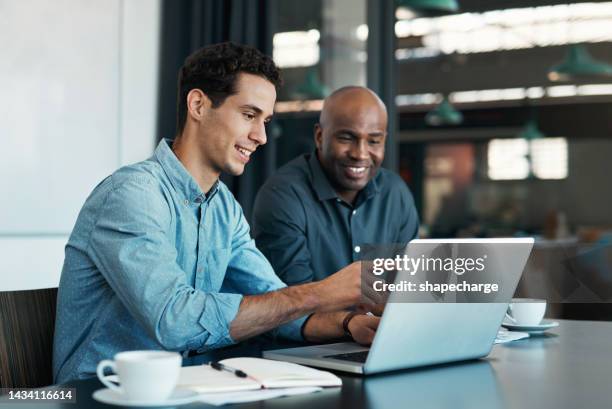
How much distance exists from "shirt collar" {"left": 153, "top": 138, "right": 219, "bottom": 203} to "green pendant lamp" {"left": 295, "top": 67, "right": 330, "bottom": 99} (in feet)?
8.99

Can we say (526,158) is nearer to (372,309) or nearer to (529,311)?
(529,311)

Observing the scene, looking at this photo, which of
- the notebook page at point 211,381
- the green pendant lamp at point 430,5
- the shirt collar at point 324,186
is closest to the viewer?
the notebook page at point 211,381

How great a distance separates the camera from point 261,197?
288 cm

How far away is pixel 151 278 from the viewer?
1.59 meters

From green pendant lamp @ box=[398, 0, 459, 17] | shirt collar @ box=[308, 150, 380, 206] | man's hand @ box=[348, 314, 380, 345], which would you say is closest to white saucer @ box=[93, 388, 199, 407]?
man's hand @ box=[348, 314, 380, 345]

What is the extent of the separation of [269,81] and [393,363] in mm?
858

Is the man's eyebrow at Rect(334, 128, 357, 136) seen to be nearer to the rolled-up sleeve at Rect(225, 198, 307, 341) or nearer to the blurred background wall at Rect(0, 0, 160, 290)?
the rolled-up sleeve at Rect(225, 198, 307, 341)

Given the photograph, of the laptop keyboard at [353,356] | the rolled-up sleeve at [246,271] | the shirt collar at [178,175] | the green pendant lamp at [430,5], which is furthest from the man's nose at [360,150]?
the green pendant lamp at [430,5]

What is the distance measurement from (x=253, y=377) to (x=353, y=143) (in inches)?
70.5

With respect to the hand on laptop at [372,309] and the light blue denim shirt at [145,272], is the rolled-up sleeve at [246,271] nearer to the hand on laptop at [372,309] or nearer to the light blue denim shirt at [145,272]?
the light blue denim shirt at [145,272]

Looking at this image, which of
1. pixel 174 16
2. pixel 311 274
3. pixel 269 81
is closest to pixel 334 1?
pixel 174 16

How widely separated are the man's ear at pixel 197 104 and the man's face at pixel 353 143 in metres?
1.02

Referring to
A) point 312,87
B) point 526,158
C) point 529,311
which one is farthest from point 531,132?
point 529,311

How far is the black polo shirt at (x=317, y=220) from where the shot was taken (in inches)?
106
